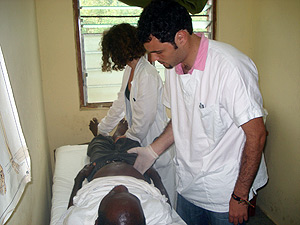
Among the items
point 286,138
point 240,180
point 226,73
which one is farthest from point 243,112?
point 286,138

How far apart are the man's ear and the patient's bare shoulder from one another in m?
0.85

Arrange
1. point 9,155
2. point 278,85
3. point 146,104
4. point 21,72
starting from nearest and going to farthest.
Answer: point 9,155 < point 21,72 < point 146,104 < point 278,85

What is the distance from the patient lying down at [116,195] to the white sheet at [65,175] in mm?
136

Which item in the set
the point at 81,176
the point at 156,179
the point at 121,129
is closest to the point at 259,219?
the point at 156,179

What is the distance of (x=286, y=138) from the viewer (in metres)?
2.26

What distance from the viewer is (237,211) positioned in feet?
3.85

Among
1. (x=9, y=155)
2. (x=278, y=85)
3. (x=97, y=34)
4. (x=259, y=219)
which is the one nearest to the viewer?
(x=9, y=155)

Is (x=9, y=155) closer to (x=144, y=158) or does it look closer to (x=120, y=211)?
(x=120, y=211)

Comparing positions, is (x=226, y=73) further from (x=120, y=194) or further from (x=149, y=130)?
(x=149, y=130)

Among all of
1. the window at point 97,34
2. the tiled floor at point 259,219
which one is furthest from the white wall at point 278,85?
the window at point 97,34

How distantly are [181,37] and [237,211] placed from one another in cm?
75

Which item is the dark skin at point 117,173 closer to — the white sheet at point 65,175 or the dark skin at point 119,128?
the white sheet at point 65,175

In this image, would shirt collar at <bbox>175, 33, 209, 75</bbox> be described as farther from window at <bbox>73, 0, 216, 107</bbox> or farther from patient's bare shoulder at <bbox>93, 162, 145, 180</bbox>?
window at <bbox>73, 0, 216, 107</bbox>

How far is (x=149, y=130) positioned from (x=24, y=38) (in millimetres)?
1058
